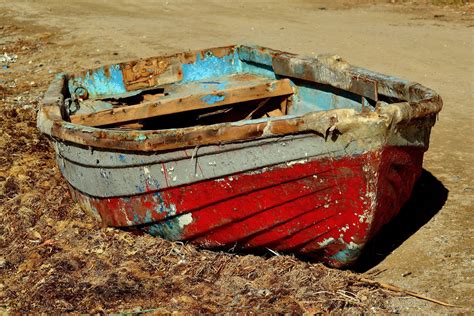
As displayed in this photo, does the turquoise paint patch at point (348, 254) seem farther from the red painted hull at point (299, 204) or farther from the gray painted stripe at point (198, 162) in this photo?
the gray painted stripe at point (198, 162)

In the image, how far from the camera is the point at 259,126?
432 centimetres

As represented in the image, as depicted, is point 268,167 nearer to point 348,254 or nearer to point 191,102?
point 348,254

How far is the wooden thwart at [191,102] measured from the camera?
609cm

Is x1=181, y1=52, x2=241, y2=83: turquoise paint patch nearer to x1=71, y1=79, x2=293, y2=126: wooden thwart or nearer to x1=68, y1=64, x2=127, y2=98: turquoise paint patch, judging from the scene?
x1=68, y1=64, x2=127, y2=98: turquoise paint patch

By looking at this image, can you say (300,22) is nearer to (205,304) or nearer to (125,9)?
(125,9)

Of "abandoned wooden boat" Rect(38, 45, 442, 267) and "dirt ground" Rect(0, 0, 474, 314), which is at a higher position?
"abandoned wooden boat" Rect(38, 45, 442, 267)

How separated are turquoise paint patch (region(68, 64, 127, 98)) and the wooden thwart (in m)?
0.89

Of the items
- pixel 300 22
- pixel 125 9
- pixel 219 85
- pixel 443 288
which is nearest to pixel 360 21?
pixel 300 22

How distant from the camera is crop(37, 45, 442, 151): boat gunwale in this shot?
166 inches

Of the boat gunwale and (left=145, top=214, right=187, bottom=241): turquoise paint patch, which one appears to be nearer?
the boat gunwale

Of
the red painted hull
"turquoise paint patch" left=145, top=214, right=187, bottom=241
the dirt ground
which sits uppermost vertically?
the red painted hull

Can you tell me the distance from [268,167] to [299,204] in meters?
0.32

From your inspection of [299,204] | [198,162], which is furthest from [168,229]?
[299,204]

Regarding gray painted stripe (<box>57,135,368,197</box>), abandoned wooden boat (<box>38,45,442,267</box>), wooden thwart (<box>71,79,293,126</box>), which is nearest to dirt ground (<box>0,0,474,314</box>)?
abandoned wooden boat (<box>38,45,442,267</box>)
